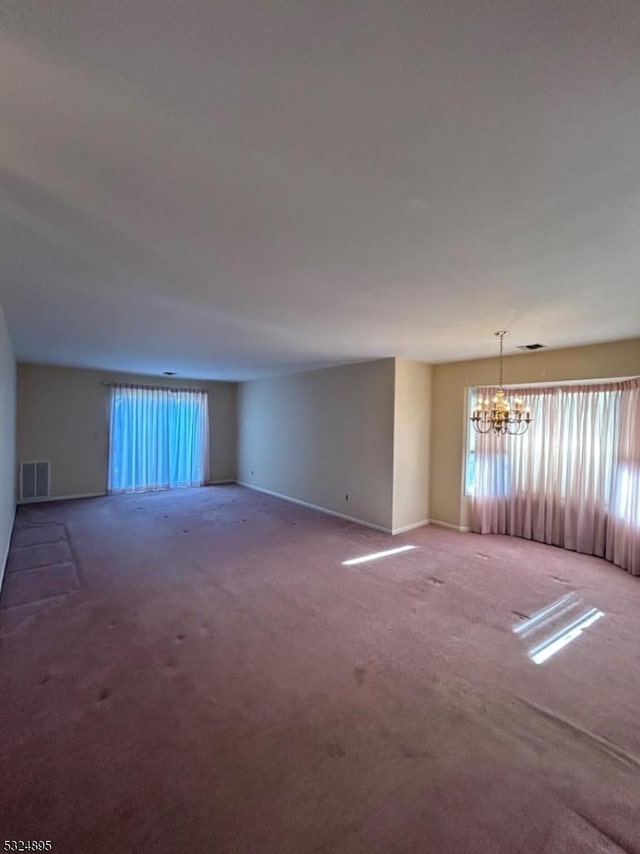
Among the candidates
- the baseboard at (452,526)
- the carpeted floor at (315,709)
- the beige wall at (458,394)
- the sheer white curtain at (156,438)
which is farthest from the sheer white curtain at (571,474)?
the sheer white curtain at (156,438)

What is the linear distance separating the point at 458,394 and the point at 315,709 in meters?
4.51

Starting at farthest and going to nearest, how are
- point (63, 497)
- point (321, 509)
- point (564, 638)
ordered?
point (63, 497)
point (321, 509)
point (564, 638)

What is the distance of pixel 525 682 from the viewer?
2.33 meters

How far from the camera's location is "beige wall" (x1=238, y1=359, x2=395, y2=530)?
545 cm

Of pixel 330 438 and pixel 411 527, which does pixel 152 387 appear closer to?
pixel 330 438

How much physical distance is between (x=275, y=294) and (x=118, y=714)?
263cm

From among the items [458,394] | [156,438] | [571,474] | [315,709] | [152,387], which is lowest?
[315,709]

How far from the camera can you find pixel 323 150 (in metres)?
1.23

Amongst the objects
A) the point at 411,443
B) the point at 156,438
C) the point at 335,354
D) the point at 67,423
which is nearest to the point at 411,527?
the point at 411,443

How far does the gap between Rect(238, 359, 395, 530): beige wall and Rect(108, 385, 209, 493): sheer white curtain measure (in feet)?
4.01

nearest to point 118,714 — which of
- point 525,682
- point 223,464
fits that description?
point 525,682

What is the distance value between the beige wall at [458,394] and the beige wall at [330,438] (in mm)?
946

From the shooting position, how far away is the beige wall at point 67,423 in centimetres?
666

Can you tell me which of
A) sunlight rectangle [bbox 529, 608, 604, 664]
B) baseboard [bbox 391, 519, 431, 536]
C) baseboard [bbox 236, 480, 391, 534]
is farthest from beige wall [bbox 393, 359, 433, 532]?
sunlight rectangle [bbox 529, 608, 604, 664]
